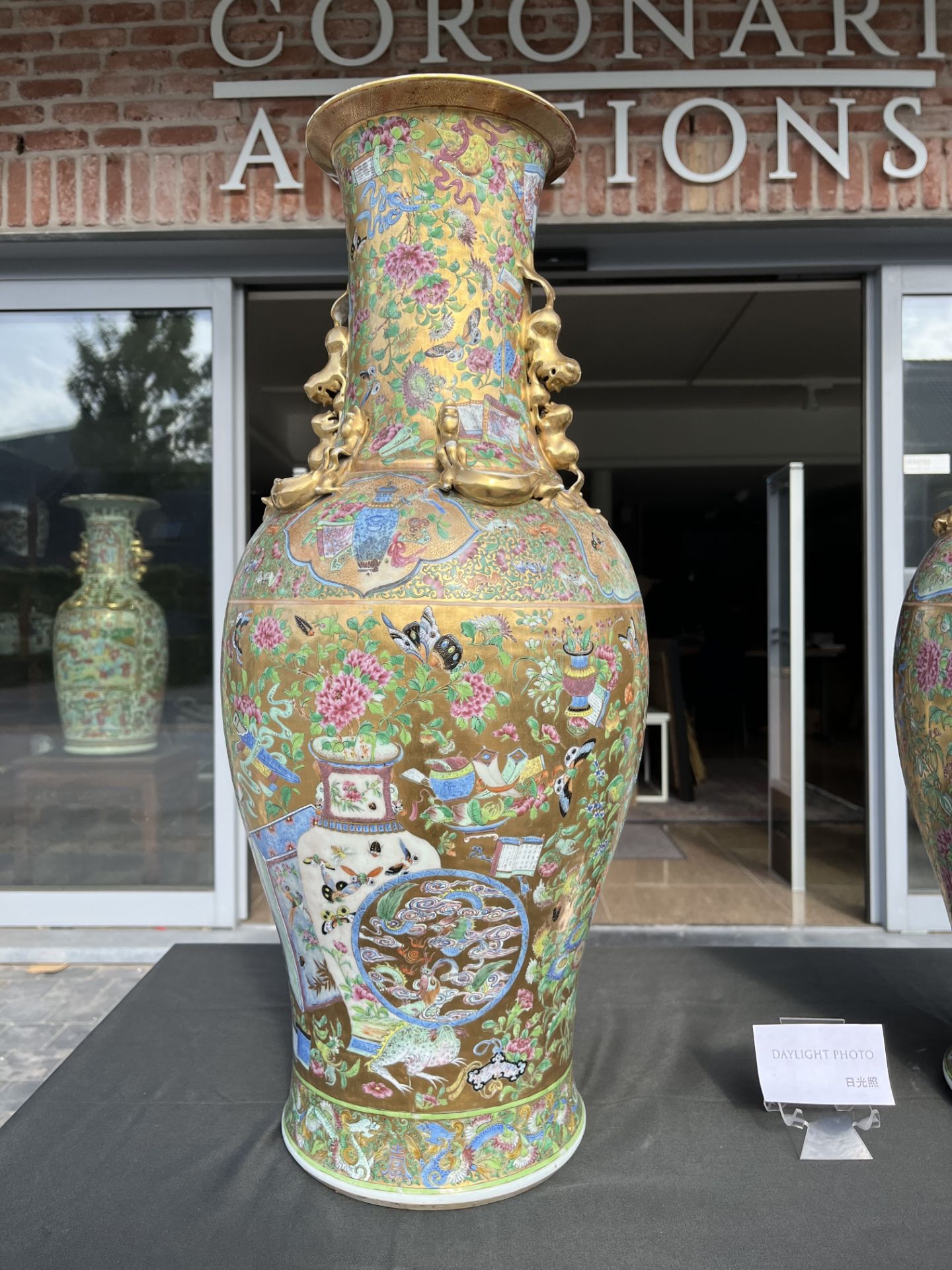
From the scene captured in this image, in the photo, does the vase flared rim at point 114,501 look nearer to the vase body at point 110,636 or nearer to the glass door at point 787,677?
the vase body at point 110,636

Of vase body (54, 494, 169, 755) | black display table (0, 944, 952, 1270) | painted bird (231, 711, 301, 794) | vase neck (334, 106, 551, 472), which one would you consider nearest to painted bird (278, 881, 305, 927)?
painted bird (231, 711, 301, 794)

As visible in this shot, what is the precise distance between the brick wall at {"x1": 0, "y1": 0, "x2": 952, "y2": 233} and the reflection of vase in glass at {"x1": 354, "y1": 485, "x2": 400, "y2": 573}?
169cm

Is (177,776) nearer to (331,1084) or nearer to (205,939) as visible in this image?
(205,939)

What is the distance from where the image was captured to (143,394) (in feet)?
9.49

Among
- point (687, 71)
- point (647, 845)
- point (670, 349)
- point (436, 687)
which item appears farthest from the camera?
point (670, 349)

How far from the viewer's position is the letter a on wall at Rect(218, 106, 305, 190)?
250 cm

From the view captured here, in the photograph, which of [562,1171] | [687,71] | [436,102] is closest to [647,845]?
[687,71]

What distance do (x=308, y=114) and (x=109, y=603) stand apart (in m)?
1.47

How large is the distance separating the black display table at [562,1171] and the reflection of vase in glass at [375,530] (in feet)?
2.54

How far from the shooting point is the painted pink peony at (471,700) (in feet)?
3.54

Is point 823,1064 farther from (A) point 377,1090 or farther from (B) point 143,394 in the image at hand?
(B) point 143,394

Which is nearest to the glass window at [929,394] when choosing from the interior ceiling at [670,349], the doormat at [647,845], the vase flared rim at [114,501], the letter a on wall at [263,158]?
the interior ceiling at [670,349]

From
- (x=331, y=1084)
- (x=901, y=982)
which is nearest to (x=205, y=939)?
(x=331, y=1084)

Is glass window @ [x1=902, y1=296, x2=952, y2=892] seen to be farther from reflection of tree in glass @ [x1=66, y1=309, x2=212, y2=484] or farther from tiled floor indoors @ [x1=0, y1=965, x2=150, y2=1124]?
tiled floor indoors @ [x1=0, y1=965, x2=150, y2=1124]
